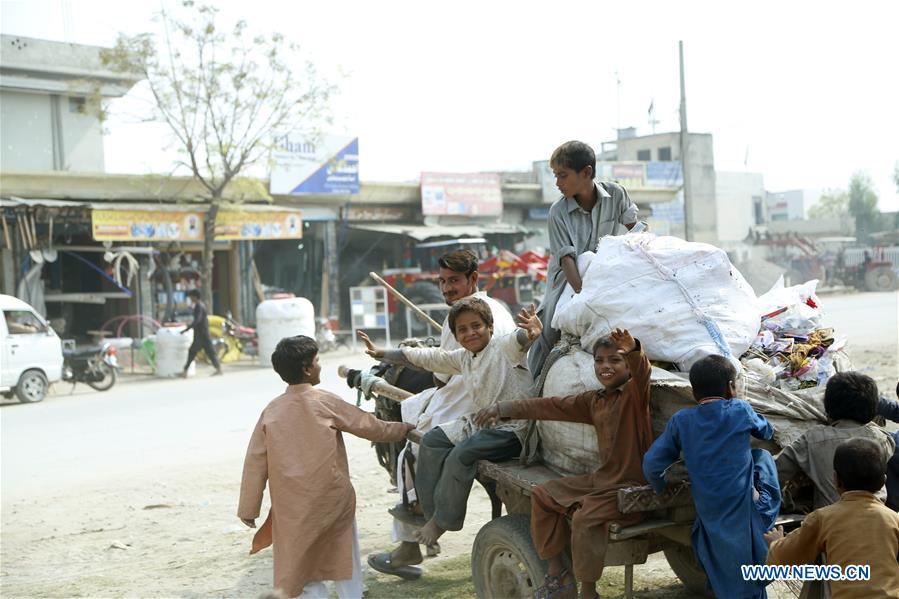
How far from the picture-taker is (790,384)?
160 inches

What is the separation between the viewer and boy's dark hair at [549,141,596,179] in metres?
4.91

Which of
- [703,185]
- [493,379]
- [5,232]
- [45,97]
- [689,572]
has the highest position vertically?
[45,97]

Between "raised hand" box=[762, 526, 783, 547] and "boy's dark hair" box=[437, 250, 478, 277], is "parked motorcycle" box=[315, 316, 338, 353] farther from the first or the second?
"raised hand" box=[762, 526, 783, 547]

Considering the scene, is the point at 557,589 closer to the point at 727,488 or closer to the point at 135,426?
the point at 727,488

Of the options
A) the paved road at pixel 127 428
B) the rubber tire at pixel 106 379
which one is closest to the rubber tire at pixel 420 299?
the paved road at pixel 127 428

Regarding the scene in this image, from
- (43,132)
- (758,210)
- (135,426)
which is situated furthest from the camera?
(758,210)

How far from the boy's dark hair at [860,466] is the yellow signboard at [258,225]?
19872 millimetres

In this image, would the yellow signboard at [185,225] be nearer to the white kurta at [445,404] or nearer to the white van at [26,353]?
the white van at [26,353]

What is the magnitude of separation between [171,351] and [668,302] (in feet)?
49.7

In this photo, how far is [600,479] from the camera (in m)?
3.74

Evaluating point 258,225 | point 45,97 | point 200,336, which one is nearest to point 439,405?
point 200,336

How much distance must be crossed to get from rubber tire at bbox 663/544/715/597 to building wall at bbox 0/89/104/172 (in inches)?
983

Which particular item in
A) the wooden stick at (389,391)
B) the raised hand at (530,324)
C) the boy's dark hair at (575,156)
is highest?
the boy's dark hair at (575,156)

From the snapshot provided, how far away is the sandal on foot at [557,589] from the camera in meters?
3.78
